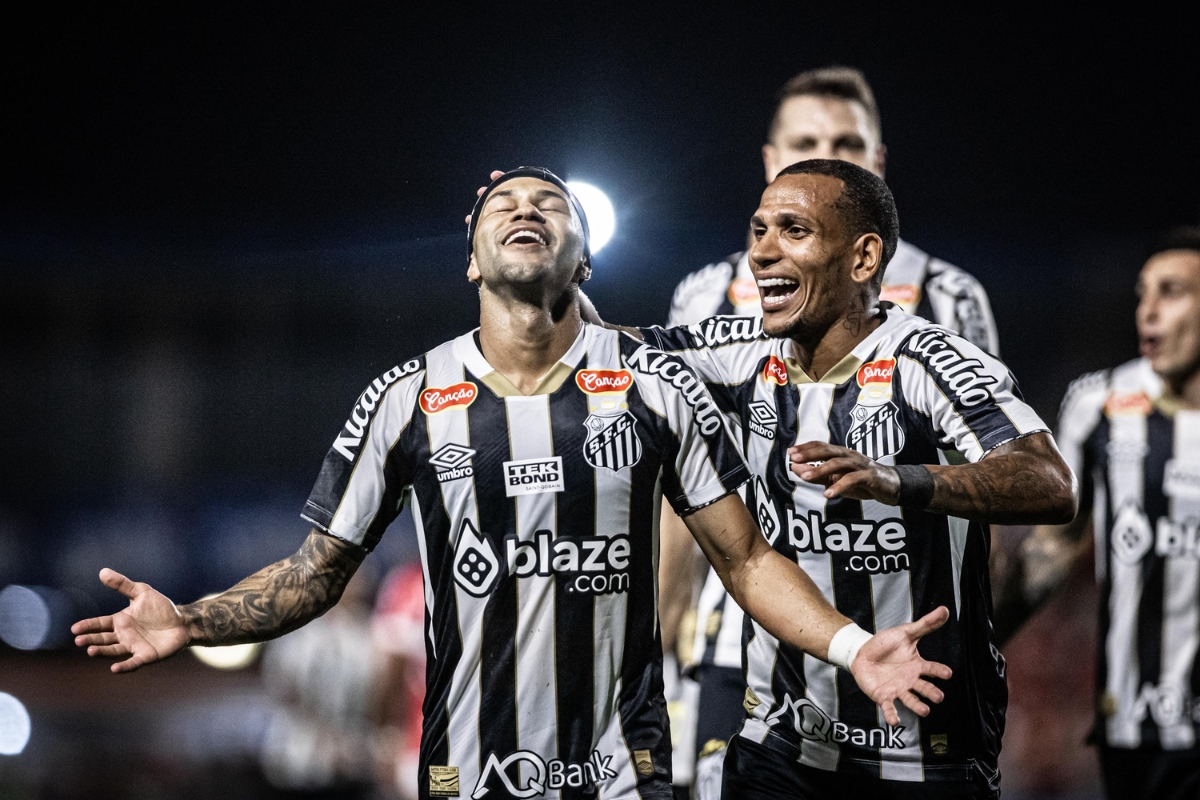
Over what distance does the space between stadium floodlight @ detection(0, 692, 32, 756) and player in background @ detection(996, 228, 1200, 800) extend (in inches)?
304

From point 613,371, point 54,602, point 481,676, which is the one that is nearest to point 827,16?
point 613,371

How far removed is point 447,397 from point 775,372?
955 mm

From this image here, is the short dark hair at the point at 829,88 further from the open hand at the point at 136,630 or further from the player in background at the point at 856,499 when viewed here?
the open hand at the point at 136,630

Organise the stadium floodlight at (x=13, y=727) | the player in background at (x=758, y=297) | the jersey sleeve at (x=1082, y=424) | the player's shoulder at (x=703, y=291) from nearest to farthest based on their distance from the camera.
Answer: the player in background at (x=758, y=297)
the player's shoulder at (x=703, y=291)
the jersey sleeve at (x=1082, y=424)
the stadium floodlight at (x=13, y=727)

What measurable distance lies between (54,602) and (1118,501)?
515 inches

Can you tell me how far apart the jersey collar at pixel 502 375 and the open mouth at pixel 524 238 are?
290 mm

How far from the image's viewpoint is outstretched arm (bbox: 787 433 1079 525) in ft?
9.51

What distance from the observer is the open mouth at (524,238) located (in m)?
3.46

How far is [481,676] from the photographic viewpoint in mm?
3328

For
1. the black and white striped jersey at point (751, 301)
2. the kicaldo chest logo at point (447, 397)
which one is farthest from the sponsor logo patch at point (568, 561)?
the black and white striped jersey at point (751, 301)

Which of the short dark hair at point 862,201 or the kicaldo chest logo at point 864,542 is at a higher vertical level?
the short dark hair at point 862,201

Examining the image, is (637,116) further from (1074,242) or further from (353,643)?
(1074,242)

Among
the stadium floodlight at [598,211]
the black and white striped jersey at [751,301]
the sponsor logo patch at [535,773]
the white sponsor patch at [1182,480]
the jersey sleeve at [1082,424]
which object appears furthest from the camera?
the jersey sleeve at [1082,424]

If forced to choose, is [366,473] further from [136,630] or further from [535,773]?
[535,773]
